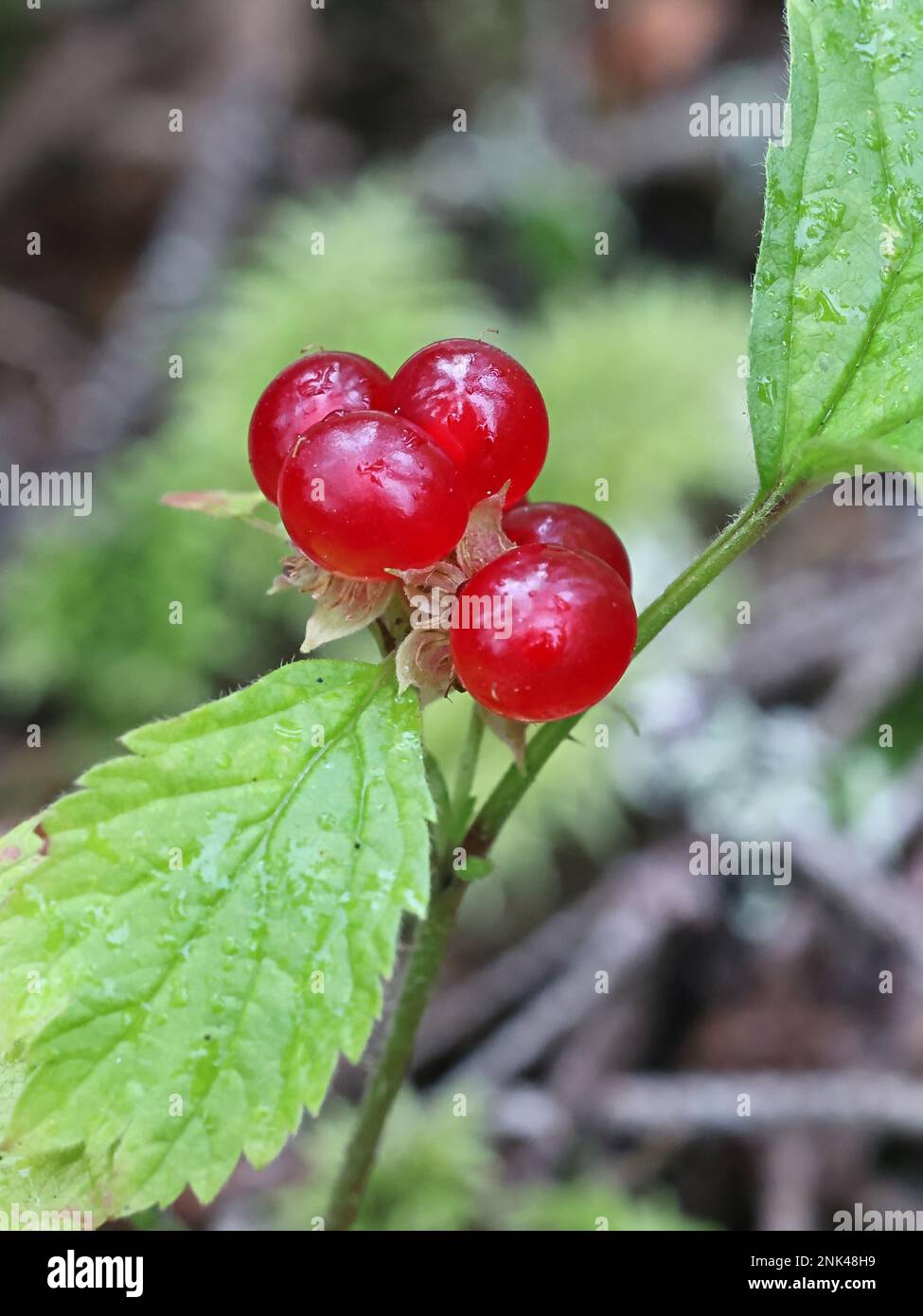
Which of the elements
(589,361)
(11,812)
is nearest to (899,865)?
(589,361)

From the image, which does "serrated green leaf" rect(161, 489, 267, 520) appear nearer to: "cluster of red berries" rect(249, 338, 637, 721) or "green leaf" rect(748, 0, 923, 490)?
"cluster of red berries" rect(249, 338, 637, 721)

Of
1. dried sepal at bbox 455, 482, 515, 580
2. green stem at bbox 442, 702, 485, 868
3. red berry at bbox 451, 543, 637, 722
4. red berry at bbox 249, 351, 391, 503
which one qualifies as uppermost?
red berry at bbox 249, 351, 391, 503

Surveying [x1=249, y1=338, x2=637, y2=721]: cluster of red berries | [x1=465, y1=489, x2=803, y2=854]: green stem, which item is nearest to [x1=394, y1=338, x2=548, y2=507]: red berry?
[x1=249, y1=338, x2=637, y2=721]: cluster of red berries

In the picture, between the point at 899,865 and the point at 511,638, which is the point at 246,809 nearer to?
the point at 511,638

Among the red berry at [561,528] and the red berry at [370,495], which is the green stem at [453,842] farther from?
the red berry at [370,495]

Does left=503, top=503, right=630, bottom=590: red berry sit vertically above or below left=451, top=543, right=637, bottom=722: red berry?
above

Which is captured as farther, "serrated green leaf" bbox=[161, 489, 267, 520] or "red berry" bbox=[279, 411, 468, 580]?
"serrated green leaf" bbox=[161, 489, 267, 520]
